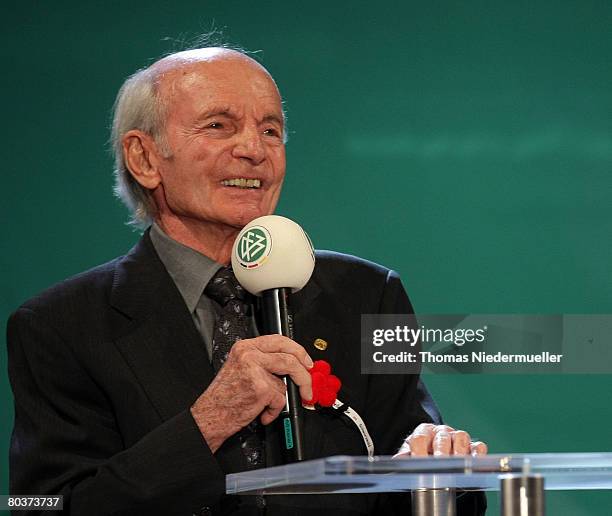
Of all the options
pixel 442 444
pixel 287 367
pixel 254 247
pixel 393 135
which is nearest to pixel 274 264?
pixel 254 247

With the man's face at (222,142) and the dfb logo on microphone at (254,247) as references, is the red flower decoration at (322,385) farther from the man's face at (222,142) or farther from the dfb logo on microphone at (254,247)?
the man's face at (222,142)

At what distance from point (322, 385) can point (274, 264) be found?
0.24 meters

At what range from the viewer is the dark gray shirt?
2.29m

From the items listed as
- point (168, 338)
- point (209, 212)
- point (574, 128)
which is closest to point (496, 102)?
point (574, 128)

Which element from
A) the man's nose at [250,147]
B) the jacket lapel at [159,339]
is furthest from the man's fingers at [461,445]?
the man's nose at [250,147]

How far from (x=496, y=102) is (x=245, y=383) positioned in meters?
1.24

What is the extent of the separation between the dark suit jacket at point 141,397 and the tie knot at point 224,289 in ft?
0.22

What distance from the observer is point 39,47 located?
9.37 feet

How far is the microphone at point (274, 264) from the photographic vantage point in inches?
78.9

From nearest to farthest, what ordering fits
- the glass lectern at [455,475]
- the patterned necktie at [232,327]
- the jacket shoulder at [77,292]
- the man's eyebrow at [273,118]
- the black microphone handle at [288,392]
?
the glass lectern at [455,475] < the black microphone handle at [288,392] < the patterned necktie at [232,327] < the jacket shoulder at [77,292] < the man's eyebrow at [273,118]

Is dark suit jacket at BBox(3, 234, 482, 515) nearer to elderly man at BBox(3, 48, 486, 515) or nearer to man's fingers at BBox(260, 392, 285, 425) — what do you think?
elderly man at BBox(3, 48, 486, 515)

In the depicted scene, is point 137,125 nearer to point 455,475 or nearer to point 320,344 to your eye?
point 320,344

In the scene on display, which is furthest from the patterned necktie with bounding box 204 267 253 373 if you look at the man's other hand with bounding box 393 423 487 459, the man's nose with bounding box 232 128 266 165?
the man's other hand with bounding box 393 423 487 459

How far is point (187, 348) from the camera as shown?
7.23 feet
